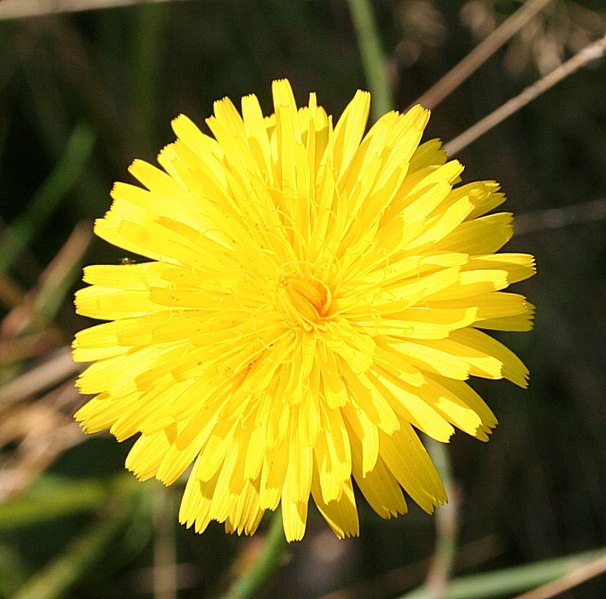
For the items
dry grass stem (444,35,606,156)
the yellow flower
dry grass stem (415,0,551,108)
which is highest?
dry grass stem (415,0,551,108)

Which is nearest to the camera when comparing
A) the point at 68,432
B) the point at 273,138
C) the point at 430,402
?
the point at 430,402

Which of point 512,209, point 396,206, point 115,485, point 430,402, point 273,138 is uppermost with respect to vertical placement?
point 512,209

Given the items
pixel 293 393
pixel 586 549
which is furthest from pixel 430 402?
pixel 586 549

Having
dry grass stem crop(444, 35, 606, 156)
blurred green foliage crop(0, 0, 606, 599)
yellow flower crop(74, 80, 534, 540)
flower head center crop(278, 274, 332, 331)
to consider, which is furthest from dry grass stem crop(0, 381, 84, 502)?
dry grass stem crop(444, 35, 606, 156)

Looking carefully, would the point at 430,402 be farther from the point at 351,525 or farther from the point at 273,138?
the point at 273,138

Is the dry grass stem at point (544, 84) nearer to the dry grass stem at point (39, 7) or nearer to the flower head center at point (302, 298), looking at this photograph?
the flower head center at point (302, 298)

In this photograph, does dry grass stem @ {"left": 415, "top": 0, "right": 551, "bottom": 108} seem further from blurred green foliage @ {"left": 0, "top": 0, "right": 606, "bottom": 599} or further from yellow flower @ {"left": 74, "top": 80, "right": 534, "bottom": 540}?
yellow flower @ {"left": 74, "top": 80, "right": 534, "bottom": 540}

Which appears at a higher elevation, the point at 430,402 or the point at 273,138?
the point at 273,138
